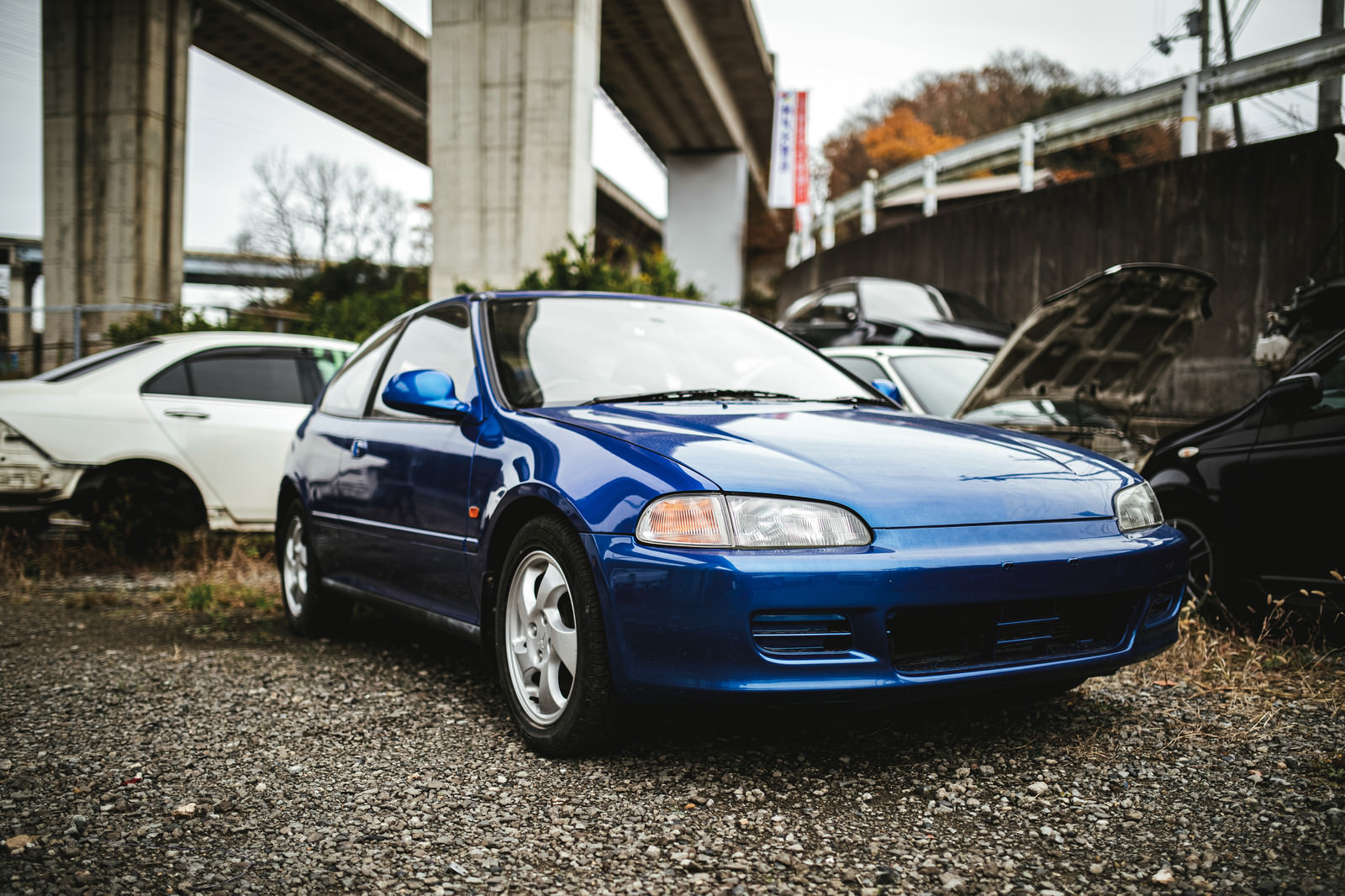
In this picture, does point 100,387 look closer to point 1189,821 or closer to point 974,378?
point 974,378

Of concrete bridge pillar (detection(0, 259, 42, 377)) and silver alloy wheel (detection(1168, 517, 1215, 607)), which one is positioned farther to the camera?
concrete bridge pillar (detection(0, 259, 42, 377))

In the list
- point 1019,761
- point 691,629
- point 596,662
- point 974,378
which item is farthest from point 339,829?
point 974,378

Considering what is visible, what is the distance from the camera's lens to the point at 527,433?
10.9 ft

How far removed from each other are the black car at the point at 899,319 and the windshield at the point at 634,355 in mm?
5528

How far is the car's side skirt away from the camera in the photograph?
355 centimetres

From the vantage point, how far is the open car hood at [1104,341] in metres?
5.33

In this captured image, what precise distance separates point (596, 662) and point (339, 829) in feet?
2.42

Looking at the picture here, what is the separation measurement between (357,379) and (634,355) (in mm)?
1538

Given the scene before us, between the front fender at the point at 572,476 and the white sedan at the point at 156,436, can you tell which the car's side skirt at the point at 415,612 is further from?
the white sedan at the point at 156,436

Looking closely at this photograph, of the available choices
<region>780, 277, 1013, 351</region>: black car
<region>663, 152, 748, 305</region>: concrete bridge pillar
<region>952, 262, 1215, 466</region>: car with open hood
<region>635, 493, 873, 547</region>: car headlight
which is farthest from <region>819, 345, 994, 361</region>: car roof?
<region>663, 152, 748, 305</region>: concrete bridge pillar

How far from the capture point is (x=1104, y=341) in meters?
5.83

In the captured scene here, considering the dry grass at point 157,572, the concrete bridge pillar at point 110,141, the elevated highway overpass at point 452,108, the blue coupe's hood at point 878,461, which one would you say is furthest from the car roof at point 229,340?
the concrete bridge pillar at point 110,141

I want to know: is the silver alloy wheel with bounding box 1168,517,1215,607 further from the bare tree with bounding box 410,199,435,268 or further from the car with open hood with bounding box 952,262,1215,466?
the bare tree with bounding box 410,199,435,268

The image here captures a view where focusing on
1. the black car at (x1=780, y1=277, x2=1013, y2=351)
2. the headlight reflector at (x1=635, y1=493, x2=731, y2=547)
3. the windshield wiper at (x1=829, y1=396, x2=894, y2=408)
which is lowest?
the headlight reflector at (x1=635, y1=493, x2=731, y2=547)
